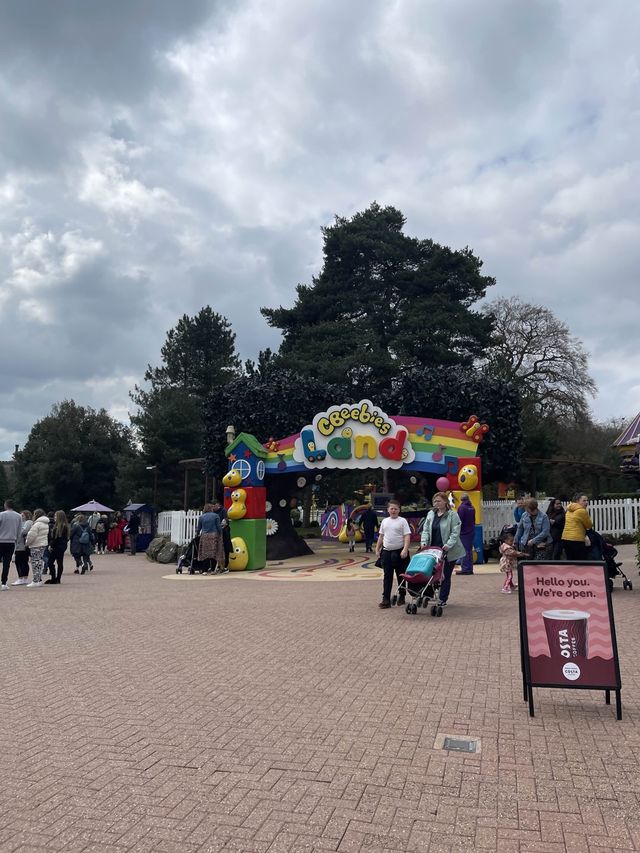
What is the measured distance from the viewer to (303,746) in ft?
14.1

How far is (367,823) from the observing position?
328 centimetres

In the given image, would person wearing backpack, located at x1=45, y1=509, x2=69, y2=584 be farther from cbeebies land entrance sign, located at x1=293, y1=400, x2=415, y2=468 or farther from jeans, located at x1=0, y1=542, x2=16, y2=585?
cbeebies land entrance sign, located at x1=293, y1=400, x2=415, y2=468

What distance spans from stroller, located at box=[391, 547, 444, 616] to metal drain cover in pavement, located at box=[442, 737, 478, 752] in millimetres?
4760

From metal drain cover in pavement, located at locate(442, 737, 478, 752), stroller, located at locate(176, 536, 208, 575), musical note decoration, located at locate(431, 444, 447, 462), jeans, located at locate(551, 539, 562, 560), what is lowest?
metal drain cover in pavement, located at locate(442, 737, 478, 752)

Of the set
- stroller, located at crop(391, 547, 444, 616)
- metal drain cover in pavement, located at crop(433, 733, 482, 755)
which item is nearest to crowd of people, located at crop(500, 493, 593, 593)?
stroller, located at crop(391, 547, 444, 616)

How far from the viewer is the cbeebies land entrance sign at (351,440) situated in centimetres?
1878

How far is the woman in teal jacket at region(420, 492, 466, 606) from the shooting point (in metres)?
9.54

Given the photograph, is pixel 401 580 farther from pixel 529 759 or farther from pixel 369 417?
pixel 369 417

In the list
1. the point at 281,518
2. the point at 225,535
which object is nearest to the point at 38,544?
the point at 225,535

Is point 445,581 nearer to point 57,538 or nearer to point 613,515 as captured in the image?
point 57,538

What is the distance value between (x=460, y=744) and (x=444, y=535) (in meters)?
5.41

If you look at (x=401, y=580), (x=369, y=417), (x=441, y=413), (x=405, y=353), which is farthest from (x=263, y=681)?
(x=405, y=353)

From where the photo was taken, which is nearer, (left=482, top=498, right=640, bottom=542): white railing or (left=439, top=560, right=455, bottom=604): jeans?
(left=439, top=560, right=455, bottom=604): jeans

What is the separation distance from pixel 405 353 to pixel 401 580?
26310mm
